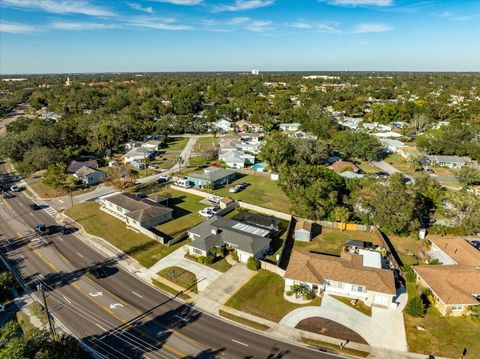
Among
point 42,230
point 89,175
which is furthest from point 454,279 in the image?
point 89,175

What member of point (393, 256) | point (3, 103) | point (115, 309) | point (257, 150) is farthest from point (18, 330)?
point (3, 103)

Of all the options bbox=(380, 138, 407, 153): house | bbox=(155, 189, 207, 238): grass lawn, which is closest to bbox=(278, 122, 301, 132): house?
bbox=(380, 138, 407, 153): house

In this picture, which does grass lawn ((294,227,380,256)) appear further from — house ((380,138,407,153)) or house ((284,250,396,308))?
house ((380,138,407,153))

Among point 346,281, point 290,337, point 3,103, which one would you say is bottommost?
point 290,337

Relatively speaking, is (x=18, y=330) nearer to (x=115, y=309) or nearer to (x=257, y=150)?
(x=115, y=309)

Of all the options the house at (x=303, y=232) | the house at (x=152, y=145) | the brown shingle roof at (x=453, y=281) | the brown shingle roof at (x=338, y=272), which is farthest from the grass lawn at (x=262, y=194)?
the house at (x=152, y=145)

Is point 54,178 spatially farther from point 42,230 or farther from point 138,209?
point 138,209

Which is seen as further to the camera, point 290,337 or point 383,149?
point 383,149
